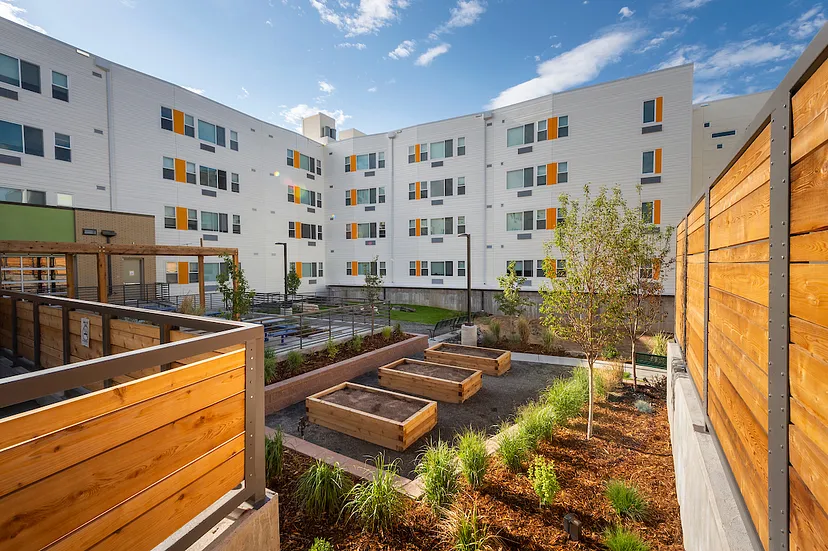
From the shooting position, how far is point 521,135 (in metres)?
27.6

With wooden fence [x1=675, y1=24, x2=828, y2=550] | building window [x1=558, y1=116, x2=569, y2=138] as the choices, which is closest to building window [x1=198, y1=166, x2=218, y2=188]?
building window [x1=558, y1=116, x2=569, y2=138]

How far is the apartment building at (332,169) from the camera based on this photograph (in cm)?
1978

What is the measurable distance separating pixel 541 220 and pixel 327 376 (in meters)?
21.1

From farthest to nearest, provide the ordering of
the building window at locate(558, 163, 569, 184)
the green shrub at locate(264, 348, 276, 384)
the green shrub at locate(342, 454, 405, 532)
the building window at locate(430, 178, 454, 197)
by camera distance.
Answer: the building window at locate(430, 178, 454, 197)
the building window at locate(558, 163, 569, 184)
the green shrub at locate(264, 348, 276, 384)
the green shrub at locate(342, 454, 405, 532)

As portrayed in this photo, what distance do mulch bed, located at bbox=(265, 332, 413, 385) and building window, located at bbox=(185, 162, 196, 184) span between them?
19187 mm

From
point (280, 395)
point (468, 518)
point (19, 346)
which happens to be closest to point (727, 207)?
point (468, 518)

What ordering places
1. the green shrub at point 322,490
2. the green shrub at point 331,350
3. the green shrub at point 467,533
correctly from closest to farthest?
the green shrub at point 467,533 → the green shrub at point 322,490 → the green shrub at point 331,350

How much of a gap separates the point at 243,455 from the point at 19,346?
7405 mm

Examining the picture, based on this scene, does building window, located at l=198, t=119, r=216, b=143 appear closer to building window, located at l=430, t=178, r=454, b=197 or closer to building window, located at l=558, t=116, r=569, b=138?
building window, located at l=430, t=178, r=454, b=197

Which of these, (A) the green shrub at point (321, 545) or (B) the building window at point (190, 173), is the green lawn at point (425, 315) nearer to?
(B) the building window at point (190, 173)

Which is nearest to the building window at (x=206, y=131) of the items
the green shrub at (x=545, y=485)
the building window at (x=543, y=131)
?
the building window at (x=543, y=131)

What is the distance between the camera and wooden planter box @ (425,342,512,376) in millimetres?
11914

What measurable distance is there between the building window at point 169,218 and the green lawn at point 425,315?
50.8ft

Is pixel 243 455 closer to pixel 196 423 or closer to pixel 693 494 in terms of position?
pixel 196 423
